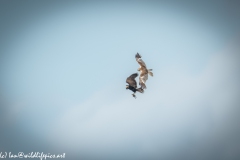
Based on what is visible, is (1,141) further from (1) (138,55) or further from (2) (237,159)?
(1) (138,55)

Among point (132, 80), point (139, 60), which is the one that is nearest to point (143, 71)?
point (139, 60)

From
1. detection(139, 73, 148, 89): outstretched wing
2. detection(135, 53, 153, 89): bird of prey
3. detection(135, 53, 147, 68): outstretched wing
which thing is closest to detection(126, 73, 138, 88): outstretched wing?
detection(139, 73, 148, 89): outstretched wing

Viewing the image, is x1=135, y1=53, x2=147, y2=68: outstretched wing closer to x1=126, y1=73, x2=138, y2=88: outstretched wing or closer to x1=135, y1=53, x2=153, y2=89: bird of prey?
x1=135, y1=53, x2=153, y2=89: bird of prey

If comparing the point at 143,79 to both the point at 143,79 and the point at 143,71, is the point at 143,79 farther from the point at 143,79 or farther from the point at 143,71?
the point at 143,71

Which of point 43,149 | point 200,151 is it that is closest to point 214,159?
point 200,151

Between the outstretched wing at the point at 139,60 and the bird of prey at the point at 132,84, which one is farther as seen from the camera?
the outstretched wing at the point at 139,60

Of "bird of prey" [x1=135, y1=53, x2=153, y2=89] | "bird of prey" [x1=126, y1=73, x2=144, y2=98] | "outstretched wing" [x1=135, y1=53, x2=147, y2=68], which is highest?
"outstretched wing" [x1=135, y1=53, x2=147, y2=68]

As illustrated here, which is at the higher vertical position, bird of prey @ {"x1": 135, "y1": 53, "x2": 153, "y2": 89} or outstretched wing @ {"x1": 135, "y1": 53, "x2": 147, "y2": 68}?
outstretched wing @ {"x1": 135, "y1": 53, "x2": 147, "y2": 68}

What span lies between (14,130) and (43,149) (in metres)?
14.7

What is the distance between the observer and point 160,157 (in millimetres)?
71000

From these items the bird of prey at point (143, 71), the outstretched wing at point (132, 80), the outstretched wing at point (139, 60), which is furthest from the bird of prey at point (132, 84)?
the outstretched wing at point (139, 60)

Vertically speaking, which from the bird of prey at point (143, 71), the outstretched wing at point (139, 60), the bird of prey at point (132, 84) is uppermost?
the outstretched wing at point (139, 60)

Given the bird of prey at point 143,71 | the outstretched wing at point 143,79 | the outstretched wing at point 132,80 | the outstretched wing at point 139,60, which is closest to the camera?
Answer: the outstretched wing at point 132,80

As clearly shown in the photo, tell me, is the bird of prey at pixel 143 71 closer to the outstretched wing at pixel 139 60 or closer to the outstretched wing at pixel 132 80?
the outstretched wing at pixel 139 60
